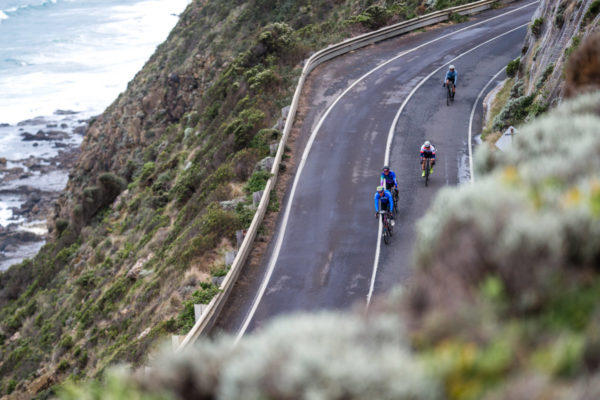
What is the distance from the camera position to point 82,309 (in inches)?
931

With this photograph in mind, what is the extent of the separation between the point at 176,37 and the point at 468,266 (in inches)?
2212

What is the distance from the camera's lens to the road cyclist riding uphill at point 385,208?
1509 cm

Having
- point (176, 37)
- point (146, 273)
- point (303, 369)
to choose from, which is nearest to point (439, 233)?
point (303, 369)

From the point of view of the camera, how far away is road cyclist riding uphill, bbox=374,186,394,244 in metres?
15.1

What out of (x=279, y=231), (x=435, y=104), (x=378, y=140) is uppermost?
(x=435, y=104)

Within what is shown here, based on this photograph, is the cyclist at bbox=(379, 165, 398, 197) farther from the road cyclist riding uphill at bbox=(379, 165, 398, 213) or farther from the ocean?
the ocean

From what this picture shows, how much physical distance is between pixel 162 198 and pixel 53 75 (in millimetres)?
64799

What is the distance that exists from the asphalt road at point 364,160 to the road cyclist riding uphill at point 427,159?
39 cm

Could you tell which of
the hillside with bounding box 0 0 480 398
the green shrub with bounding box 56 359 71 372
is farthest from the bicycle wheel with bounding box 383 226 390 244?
the green shrub with bounding box 56 359 71 372

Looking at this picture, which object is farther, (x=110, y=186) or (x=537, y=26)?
Answer: (x=110, y=186)

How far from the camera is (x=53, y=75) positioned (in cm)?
8394

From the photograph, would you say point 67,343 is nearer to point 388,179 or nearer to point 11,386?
point 11,386

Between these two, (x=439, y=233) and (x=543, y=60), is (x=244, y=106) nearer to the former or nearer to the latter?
(x=543, y=60)

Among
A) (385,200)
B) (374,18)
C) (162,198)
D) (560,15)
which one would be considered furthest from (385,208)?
(374,18)
